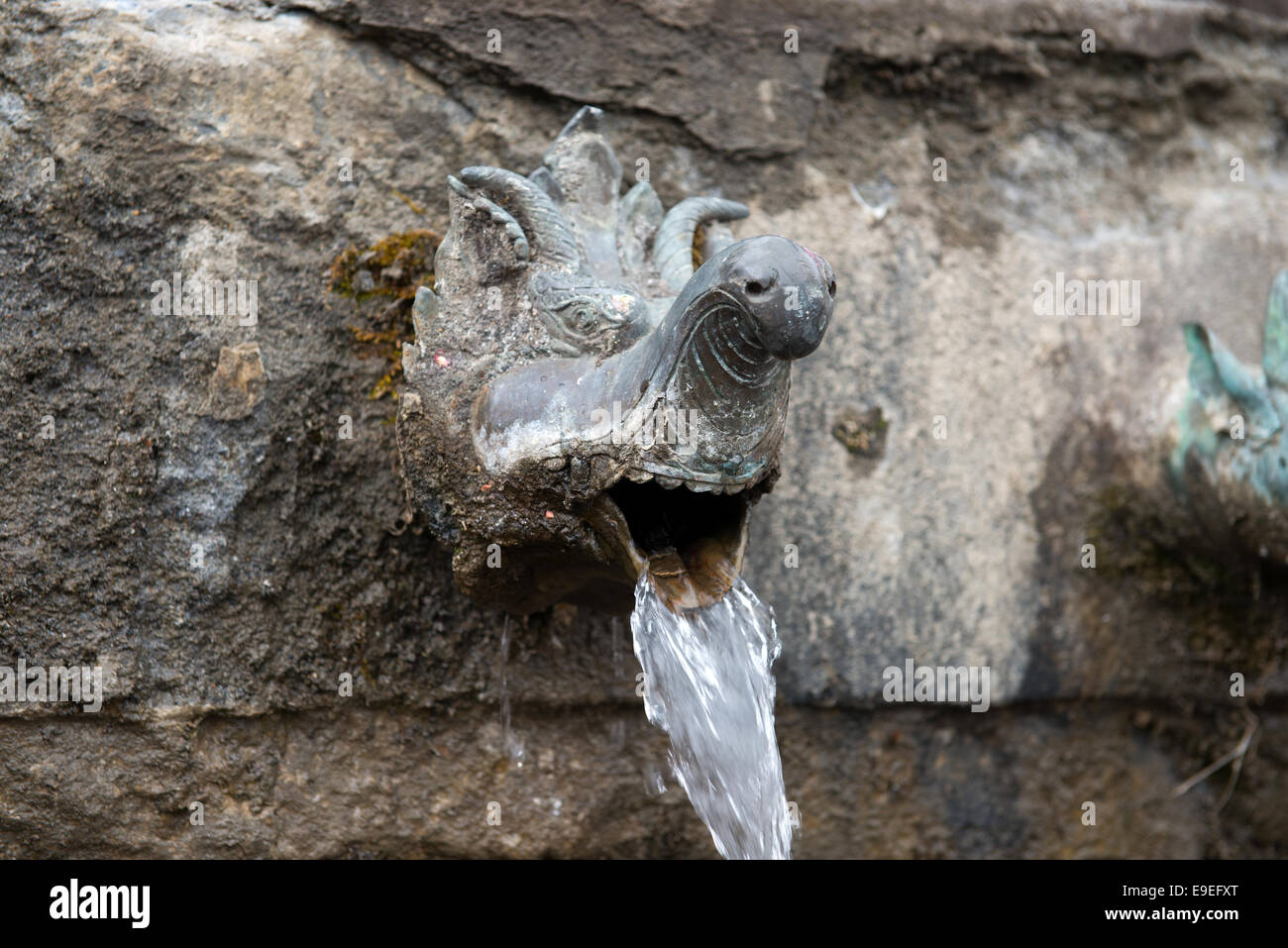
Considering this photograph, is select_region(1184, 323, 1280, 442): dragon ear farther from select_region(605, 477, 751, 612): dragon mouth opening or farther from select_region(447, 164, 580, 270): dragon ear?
select_region(447, 164, 580, 270): dragon ear

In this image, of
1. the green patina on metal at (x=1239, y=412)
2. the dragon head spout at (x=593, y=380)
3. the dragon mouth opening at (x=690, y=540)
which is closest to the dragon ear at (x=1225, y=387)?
the green patina on metal at (x=1239, y=412)

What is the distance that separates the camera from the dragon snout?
128cm

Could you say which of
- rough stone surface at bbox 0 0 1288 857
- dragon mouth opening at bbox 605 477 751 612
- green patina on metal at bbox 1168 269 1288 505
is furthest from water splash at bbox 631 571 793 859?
green patina on metal at bbox 1168 269 1288 505

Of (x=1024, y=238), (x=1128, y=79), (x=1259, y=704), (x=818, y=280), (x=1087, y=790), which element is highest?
(x=1128, y=79)

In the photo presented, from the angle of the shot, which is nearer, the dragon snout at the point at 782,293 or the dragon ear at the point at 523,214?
the dragon snout at the point at 782,293

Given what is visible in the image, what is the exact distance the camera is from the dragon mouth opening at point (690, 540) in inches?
61.1

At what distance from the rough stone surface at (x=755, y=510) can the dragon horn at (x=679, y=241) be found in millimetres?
311

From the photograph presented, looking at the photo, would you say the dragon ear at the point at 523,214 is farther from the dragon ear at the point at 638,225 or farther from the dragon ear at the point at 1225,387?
the dragon ear at the point at 1225,387

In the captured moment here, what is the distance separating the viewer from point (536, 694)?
1942mm

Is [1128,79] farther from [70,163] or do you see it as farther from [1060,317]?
[70,163]

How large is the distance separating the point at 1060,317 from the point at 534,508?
1250mm

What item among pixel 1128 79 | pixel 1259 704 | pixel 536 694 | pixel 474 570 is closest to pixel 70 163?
pixel 474 570

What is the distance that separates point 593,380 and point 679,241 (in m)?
0.33

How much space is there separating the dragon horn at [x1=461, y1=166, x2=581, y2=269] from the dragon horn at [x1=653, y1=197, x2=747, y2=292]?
5.2 inches
